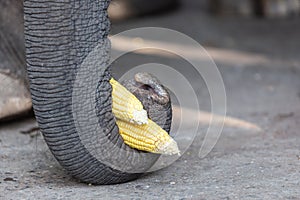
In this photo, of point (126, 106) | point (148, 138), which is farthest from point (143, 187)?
point (126, 106)

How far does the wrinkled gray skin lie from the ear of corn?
38 millimetres

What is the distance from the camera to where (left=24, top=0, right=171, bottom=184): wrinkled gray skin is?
2.57 meters

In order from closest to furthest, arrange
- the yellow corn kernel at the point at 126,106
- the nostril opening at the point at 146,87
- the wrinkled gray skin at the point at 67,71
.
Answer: the wrinkled gray skin at the point at 67,71
the yellow corn kernel at the point at 126,106
the nostril opening at the point at 146,87

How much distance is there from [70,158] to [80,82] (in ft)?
0.90

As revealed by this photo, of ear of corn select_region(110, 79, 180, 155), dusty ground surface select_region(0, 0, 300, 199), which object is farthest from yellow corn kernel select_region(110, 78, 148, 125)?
dusty ground surface select_region(0, 0, 300, 199)

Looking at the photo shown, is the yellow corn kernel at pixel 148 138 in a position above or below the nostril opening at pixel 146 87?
below

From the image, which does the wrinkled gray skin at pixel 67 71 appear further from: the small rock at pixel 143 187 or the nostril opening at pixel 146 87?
the small rock at pixel 143 187

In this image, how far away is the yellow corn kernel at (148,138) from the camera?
2.75m

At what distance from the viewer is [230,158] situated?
329 centimetres

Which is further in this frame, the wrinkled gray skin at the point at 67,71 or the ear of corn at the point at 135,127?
the ear of corn at the point at 135,127

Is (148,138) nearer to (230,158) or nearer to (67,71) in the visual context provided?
(67,71)

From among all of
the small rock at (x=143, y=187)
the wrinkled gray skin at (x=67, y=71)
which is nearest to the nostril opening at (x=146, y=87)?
the wrinkled gray skin at (x=67, y=71)

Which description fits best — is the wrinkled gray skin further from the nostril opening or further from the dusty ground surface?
the dusty ground surface

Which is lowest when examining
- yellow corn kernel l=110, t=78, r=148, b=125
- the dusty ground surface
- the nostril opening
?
the dusty ground surface
